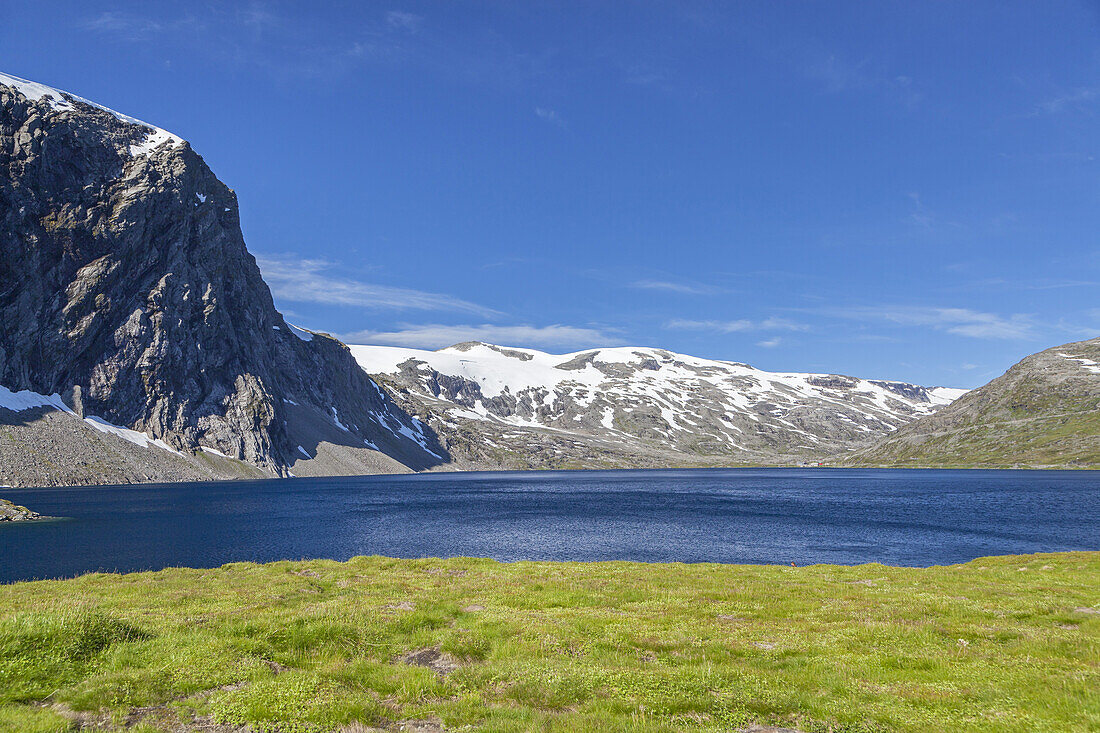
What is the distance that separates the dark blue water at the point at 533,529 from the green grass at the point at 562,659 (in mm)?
35559

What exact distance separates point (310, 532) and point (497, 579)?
181ft

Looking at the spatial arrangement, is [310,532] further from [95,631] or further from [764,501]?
[764,501]

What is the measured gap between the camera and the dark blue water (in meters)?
64.7

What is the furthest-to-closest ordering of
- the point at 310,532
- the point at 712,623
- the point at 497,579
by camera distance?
the point at 310,532 < the point at 497,579 < the point at 712,623

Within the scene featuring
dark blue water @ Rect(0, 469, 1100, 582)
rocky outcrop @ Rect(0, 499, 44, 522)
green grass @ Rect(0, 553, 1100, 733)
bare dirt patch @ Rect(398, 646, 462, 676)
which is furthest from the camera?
rocky outcrop @ Rect(0, 499, 44, 522)

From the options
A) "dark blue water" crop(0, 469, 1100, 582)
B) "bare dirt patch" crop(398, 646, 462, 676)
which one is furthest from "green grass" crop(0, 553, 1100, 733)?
"dark blue water" crop(0, 469, 1100, 582)

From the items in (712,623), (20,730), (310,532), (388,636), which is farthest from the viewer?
(310,532)

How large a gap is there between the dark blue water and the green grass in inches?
1400

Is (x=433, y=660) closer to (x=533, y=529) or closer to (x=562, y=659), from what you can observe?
(x=562, y=659)

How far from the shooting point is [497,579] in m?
37.2

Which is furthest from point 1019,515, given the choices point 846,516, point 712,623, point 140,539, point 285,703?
point 140,539

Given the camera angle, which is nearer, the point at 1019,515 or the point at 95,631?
the point at 95,631

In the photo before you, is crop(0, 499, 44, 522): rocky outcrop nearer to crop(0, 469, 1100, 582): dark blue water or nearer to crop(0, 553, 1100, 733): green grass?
crop(0, 469, 1100, 582): dark blue water

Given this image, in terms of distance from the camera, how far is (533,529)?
289 feet
